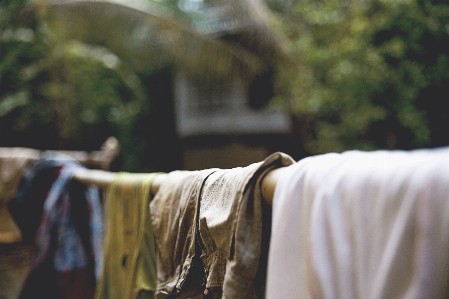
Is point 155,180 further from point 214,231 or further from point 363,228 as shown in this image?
point 363,228

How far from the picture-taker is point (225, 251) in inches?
27.2

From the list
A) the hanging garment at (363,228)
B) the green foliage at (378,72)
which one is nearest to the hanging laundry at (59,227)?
the hanging garment at (363,228)

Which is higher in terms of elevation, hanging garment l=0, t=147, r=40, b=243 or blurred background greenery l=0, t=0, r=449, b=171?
blurred background greenery l=0, t=0, r=449, b=171

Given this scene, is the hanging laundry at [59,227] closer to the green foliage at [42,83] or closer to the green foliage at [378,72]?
the green foliage at [42,83]

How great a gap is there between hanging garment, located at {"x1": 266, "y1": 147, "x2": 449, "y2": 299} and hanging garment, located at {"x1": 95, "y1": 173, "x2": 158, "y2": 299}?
2.13 feet

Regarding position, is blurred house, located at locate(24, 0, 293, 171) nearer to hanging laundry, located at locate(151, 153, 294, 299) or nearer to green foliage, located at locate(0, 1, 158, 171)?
green foliage, located at locate(0, 1, 158, 171)

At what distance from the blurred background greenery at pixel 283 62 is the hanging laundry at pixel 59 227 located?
3.04 metres

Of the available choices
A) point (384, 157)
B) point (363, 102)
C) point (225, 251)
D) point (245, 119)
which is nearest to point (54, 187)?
point (225, 251)

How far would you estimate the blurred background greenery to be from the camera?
425cm

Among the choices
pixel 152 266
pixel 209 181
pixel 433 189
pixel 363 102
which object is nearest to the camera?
pixel 433 189

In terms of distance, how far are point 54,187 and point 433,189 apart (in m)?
1.56

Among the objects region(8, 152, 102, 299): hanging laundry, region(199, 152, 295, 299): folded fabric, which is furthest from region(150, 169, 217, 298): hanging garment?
region(8, 152, 102, 299): hanging laundry

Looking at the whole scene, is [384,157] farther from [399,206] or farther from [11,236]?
[11,236]

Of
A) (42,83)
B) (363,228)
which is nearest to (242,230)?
(363,228)
